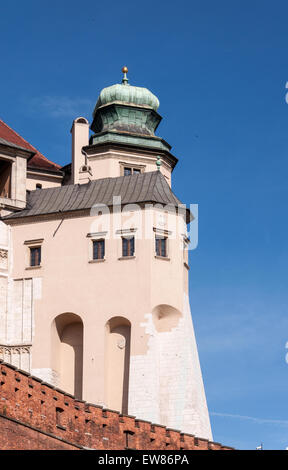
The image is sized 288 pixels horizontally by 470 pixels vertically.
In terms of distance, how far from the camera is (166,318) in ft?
184

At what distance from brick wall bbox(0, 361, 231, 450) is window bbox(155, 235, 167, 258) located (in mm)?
10168

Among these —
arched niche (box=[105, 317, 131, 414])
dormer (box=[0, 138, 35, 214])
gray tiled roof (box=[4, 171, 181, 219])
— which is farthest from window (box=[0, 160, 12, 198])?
arched niche (box=[105, 317, 131, 414])

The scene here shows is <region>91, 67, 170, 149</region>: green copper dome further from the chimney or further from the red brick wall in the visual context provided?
the red brick wall

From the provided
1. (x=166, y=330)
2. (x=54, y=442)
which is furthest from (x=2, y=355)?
(x=54, y=442)

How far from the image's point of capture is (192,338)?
5681 cm

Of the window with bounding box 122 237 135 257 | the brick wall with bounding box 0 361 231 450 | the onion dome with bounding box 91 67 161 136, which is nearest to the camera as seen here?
Result: the brick wall with bounding box 0 361 231 450

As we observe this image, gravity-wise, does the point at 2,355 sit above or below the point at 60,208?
below

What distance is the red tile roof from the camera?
212ft

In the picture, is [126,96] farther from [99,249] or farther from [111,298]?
[111,298]

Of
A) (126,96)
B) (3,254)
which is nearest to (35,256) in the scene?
(3,254)

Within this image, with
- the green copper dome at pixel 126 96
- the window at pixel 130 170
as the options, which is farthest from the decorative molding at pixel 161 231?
the green copper dome at pixel 126 96
